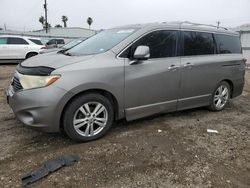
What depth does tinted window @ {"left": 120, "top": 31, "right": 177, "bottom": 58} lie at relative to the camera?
4.25m

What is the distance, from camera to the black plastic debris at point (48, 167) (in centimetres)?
283

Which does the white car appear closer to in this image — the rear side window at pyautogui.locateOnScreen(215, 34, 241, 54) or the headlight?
the rear side window at pyautogui.locateOnScreen(215, 34, 241, 54)

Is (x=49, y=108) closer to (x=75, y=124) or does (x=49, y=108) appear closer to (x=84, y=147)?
(x=75, y=124)

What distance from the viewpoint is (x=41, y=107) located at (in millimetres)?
3383

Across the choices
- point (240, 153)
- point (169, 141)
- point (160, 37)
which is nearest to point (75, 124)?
point (169, 141)

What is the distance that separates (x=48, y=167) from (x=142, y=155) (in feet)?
3.92

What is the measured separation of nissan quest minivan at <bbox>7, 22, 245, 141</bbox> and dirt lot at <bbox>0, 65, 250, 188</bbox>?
0.30 m

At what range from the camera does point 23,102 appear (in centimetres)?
347

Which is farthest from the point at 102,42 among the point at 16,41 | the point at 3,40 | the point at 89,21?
the point at 89,21

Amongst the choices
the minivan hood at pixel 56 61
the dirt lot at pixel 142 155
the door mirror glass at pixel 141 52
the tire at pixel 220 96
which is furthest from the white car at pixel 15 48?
the door mirror glass at pixel 141 52

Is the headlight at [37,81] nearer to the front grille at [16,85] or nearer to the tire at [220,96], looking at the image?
the front grille at [16,85]

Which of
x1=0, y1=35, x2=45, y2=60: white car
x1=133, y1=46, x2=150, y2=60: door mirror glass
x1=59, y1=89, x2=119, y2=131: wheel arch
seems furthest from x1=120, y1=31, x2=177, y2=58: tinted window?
x1=0, y1=35, x2=45, y2=60: white car

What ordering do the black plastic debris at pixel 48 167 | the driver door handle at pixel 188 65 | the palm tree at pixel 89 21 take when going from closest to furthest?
the black plastic debris at pixel 48 167
the driver door handle at pixel 188 65
the palm tree at pixel 89 21

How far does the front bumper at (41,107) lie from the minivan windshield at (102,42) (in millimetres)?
1026
